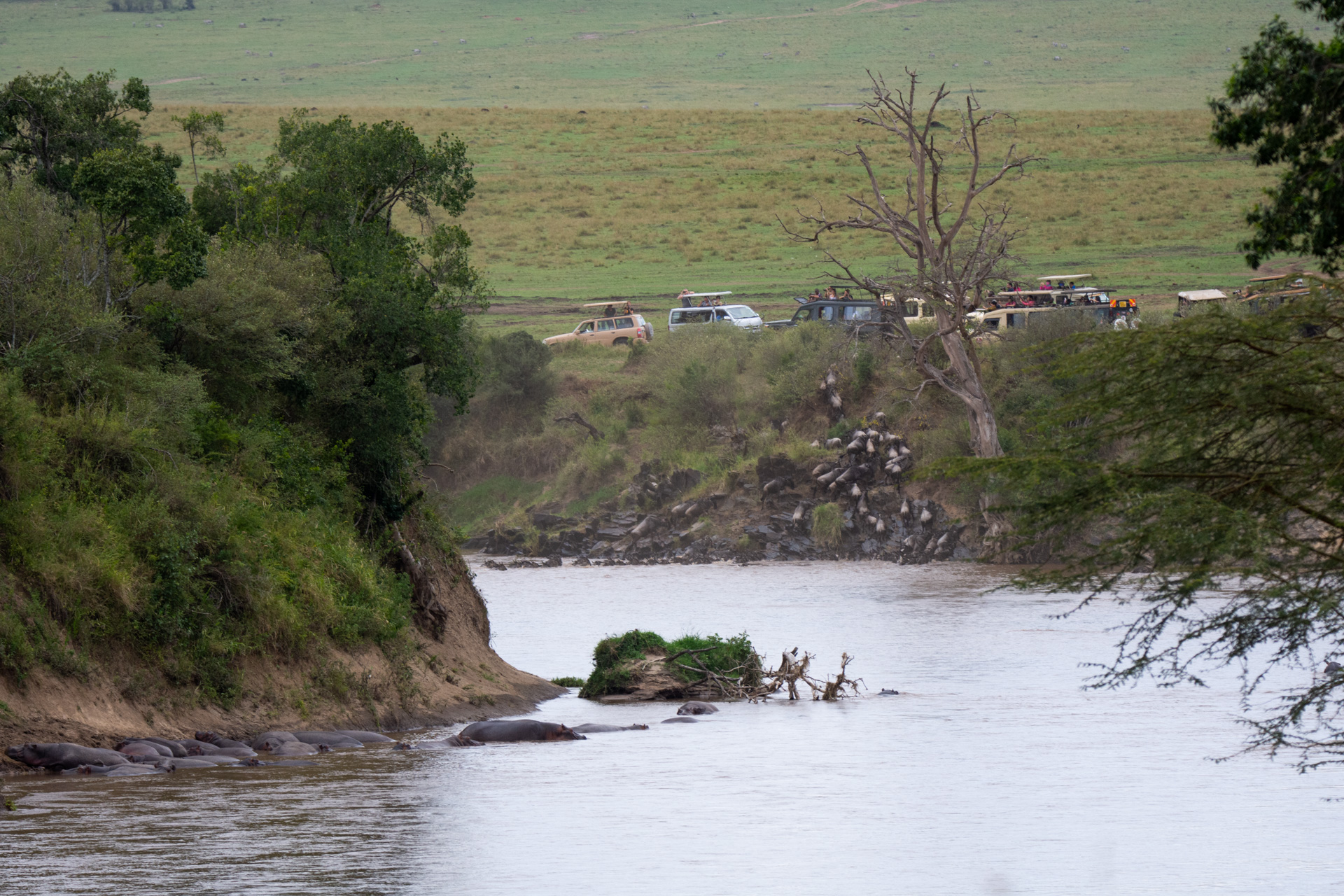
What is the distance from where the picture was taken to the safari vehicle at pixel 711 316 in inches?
2704

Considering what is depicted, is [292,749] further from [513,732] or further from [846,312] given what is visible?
[846,312]

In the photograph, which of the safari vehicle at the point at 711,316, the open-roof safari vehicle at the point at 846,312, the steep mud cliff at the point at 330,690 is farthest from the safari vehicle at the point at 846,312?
the steep mud cliff at the point at 330,690

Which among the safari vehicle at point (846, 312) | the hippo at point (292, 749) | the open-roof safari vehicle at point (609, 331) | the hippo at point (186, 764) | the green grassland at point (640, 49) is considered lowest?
the hippo at point (292, 749)

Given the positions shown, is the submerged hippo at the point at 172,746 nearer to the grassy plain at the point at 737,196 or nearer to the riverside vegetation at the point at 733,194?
the riverside vegetation at the point at 733,194

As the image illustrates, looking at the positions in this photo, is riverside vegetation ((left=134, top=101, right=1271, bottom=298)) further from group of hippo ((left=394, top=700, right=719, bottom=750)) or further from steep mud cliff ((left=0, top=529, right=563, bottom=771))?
group of hippo ((left=394, top=700, right=719, bottom=750))

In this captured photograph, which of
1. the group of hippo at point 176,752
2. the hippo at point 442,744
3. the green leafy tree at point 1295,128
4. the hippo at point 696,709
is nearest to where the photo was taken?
the green leafy tree at point 1295,128

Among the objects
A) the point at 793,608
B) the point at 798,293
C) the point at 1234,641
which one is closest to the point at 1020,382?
the point at 793,608

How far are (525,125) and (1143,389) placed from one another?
117505mm

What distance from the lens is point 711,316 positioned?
69875 mm

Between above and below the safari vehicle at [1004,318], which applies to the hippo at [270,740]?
below

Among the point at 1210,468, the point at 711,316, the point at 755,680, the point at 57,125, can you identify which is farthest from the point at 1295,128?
the point at 711,316

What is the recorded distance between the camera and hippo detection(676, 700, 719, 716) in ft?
91.5

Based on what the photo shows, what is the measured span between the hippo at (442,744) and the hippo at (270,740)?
5.40 feet

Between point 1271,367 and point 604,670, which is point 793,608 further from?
point 1271,367
